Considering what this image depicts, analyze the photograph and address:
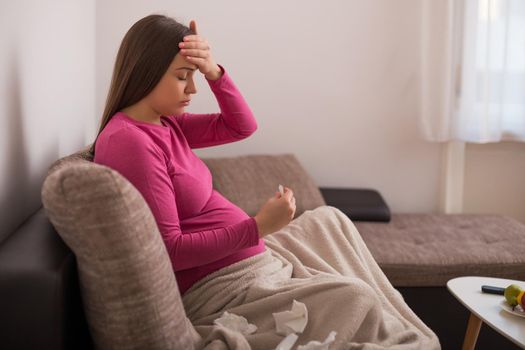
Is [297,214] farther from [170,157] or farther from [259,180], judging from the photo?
[170,157]

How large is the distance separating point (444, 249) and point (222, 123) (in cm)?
99

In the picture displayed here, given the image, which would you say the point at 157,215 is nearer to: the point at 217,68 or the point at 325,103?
the point at 217,68

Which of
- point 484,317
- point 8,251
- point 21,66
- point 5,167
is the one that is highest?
point 21,66

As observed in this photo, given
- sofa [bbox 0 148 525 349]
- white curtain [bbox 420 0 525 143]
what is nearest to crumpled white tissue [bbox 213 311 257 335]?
sofa [bbox 0 148 525 349]

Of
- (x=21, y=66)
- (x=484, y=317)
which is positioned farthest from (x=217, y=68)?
(x=484, y=317)

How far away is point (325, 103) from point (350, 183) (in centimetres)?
39

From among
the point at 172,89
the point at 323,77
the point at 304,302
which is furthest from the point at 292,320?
the point at 323,77

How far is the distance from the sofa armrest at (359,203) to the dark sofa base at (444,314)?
1.56 ft

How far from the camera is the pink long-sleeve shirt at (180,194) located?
4.73 feet

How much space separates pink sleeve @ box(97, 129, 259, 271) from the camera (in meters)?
1.43

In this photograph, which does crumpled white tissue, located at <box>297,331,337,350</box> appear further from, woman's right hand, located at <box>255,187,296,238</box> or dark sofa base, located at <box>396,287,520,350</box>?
dark sofa base, located at <box>396,287,520,350</box>

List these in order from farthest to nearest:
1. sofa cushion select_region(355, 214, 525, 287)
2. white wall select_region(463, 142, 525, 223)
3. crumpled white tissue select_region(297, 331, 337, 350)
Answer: white wall select_region(463, 142, 525, 223)
sofa cushion select_region(355, 214, 525, 287)
crumpled white tissue select_region(297, 331, 337, 350)

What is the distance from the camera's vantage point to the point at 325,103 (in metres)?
2.98

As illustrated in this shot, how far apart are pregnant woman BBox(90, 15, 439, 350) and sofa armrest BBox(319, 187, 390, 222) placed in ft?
3.02
